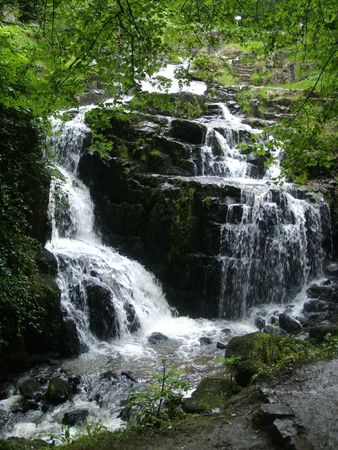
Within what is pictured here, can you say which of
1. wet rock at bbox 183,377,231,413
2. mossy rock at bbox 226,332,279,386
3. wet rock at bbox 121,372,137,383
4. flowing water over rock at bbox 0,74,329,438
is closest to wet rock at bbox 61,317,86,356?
flowing water over rock at bbox 0,74,329,438

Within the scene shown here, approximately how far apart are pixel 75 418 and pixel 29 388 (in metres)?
1.38

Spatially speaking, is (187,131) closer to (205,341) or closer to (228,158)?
(228,158)

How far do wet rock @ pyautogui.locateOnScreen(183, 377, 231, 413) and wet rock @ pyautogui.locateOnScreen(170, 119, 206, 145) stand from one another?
35.3 ft

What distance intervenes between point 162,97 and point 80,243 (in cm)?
825

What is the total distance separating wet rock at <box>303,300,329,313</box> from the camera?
12060 millimetres

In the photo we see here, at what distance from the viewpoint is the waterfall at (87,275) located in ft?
33.8

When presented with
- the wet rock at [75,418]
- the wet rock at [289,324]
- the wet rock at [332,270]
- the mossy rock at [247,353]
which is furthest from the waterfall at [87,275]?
the wet rock at [332,270]

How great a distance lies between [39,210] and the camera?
9.85 meters

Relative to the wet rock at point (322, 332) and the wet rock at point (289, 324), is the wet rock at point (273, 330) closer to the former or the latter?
the wet rock at point (289, 324)

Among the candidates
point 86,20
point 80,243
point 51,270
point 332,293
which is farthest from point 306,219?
point 86,20

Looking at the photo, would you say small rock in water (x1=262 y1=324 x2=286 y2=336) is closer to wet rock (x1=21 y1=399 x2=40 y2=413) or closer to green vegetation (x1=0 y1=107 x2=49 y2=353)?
green vegetation (x1=0 y1=107 x2=49 y2=353)

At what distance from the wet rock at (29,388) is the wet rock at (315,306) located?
7.99 meters

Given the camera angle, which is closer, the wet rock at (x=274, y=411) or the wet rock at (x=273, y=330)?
the wet rock at (x=274, y=411)

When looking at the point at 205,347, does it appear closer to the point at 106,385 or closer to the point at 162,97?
the point at 106,385
